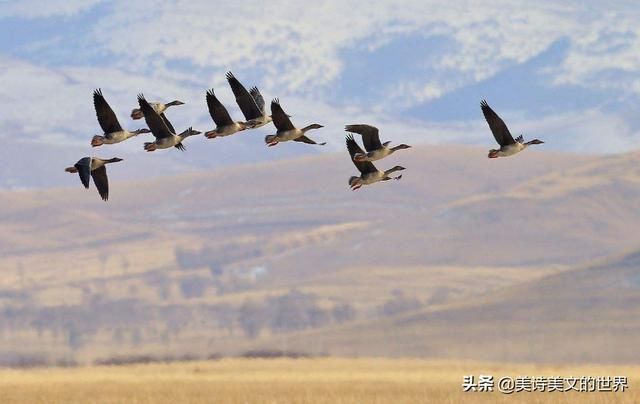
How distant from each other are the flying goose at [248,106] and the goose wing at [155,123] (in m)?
1.60

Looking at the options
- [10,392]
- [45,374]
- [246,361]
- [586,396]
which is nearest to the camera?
Answer: [586,396]

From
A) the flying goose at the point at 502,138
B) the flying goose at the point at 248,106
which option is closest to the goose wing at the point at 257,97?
the flying goose at the point at 248,106

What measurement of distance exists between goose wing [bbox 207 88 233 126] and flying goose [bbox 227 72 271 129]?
0.40 m

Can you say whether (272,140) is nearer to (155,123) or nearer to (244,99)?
(244,99)

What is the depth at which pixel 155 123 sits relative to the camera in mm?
36812

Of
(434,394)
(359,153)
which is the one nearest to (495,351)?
(434,394)

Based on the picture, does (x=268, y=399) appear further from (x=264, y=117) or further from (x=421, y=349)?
(x=421, y=349)

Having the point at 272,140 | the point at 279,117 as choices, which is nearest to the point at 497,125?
the point at 279,117

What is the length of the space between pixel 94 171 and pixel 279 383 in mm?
49134

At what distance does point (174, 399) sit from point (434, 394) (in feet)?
39.3

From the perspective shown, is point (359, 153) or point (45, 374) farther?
point (45, 374)

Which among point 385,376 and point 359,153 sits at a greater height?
point 359,153

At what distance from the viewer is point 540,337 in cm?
19188

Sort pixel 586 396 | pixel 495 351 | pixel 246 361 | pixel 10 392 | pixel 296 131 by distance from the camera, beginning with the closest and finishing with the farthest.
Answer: pixel 296 131
pixel 586 396
pixel 10 392
pixel 246 361
pixel 495 351
